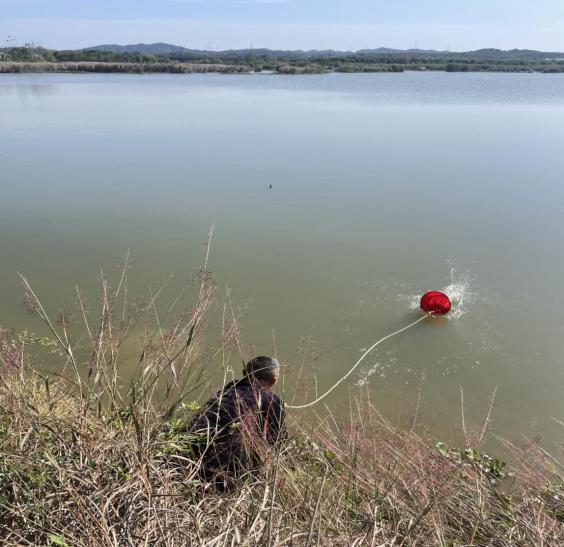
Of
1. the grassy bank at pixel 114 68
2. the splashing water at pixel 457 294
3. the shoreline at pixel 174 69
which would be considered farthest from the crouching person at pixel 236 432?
the grassy bank at pixel 114 68

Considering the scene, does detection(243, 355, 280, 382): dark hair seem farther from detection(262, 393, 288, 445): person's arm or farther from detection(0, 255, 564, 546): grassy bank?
detection(0, 255, 564, 546): grassy bank

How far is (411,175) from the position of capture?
9.17 m

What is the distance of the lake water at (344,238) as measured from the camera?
4.18 metres

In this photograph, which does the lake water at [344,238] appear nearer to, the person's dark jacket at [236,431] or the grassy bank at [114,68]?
the person's dark jacket at [236,431]

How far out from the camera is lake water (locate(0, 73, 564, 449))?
418 cm

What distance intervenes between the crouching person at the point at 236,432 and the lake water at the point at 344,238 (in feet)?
4.70

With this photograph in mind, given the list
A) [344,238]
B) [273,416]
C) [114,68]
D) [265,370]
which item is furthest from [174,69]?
[273,416]

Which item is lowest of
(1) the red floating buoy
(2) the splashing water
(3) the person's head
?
(2) the splashing water

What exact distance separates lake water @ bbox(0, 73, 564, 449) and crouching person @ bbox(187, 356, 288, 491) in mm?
1431

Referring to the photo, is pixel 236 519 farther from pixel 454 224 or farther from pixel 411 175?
pixel 411 175

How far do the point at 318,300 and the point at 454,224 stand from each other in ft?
9.40

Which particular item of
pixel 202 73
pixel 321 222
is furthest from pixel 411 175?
Result: pixel 202 73

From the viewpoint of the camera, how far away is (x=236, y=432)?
2.16 m

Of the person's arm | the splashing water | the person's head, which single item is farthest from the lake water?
the person's arm
